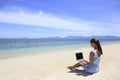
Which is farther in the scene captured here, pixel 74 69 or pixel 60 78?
pixel 74 69

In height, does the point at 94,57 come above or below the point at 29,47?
above

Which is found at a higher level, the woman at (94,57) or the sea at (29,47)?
the woman at (94,57)

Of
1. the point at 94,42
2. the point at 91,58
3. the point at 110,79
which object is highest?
the point at 94,42

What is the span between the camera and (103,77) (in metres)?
4.87

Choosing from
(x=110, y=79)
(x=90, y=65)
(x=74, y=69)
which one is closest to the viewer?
(x=110, y=79)

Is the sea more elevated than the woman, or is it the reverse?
the woman

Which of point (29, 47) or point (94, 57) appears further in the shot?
point (29, 47)

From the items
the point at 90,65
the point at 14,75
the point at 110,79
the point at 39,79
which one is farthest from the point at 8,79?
the point at 110,79

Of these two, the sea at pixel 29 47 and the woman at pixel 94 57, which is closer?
the woman at pixel 94 57

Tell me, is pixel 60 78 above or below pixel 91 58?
below

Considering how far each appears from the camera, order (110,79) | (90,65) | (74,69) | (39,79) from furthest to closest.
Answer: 1. (74,69)
2. (90,65)
3. (39,79)
4. (110,79)

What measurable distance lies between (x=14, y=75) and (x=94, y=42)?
2.92 meters

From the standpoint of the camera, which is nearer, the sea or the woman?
the woman

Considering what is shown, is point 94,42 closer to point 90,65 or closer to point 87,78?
point 90,65
